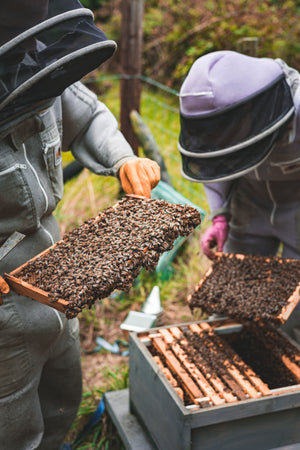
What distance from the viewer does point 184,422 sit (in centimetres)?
181

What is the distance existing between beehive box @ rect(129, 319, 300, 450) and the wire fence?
1990 millimetres

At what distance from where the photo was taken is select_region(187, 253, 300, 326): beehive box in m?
2.18

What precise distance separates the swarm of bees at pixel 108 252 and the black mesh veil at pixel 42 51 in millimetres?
524

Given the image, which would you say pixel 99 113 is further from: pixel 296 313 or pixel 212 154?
pixel 296 313

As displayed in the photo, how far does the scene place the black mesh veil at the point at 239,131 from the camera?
207cm

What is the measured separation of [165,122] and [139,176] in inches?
206

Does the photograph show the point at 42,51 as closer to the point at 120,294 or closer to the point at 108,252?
the point at 108,252

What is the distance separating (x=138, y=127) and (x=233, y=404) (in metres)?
2.84

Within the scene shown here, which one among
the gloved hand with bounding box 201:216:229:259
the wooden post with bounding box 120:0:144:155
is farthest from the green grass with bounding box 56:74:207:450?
the gloved hand with bounding box 201:216:229:259

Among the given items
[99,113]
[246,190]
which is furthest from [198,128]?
[246,190]

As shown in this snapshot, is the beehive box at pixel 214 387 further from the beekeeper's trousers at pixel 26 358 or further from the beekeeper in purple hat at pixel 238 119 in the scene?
the beekeeper in purple hat at pixel 238 119

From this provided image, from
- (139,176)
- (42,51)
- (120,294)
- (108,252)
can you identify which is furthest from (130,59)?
(108,252)

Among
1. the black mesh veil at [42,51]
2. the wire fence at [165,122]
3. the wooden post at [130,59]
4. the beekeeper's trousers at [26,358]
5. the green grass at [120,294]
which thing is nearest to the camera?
the black mesh veil at [42,51]

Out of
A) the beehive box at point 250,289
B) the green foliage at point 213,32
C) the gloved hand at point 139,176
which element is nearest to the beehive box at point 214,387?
the beehive box at point 250,289
